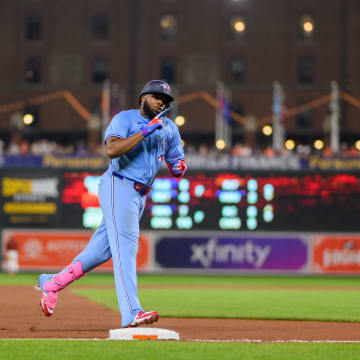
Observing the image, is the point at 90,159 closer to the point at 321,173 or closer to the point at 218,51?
the point at 321,173

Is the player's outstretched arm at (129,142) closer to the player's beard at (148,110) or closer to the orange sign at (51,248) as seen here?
the player's beard at (148,110)

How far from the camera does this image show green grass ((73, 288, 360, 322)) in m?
12.6

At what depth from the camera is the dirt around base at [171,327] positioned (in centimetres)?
891

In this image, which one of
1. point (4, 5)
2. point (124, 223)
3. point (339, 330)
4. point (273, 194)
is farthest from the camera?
point (4, 5)

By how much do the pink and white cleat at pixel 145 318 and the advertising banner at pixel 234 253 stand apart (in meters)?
19.2

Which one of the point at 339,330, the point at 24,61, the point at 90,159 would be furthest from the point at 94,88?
the point at 339,330

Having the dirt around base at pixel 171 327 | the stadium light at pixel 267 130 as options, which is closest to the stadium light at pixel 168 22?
the stadium light at pixel 267 130

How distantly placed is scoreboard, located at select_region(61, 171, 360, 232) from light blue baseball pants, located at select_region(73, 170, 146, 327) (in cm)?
1749

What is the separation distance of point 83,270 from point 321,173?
18513mm

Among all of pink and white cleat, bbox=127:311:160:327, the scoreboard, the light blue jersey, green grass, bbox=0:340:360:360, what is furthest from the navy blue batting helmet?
the scoreboard

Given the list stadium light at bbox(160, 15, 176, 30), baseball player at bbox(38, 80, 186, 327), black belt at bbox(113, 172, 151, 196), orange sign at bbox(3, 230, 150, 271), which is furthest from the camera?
stadium light at bbox(160, 15, 176, 30)

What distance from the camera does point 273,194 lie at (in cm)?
2636

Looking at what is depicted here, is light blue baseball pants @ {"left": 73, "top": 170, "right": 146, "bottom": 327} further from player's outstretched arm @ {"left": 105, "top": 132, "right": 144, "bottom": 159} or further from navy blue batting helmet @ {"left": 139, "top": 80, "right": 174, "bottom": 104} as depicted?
navy blue batting helmet @ {"left": 139, "top": 80, "right": 174, "bottom": 104}

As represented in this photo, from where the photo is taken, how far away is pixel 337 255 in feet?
92.7
